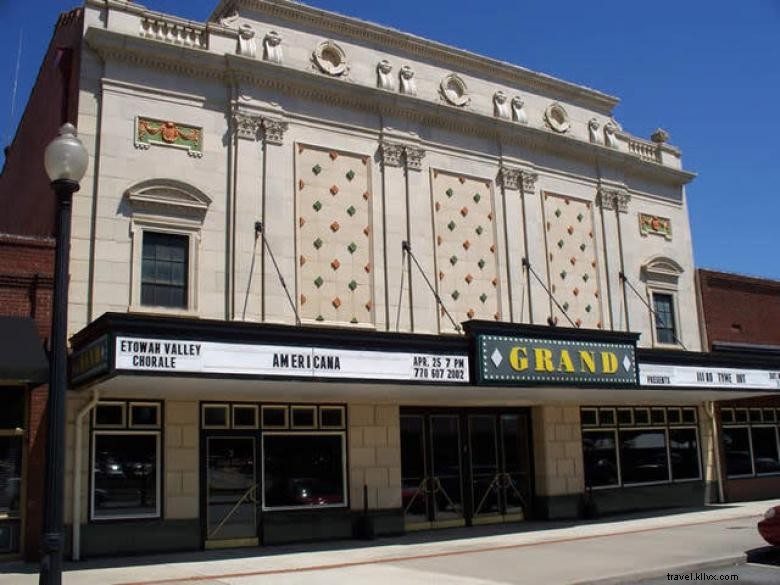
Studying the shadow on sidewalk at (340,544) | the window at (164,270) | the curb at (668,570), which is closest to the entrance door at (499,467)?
the shadow on sidewalk at (340,544)

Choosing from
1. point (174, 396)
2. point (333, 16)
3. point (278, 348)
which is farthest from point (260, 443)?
point (333, 16)

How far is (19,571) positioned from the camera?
14297 millimetres

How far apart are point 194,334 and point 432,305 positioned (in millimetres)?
8098

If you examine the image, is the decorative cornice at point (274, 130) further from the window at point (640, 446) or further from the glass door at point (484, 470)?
the window at point (640, 446)

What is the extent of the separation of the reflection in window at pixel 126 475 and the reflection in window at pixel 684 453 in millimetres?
16224

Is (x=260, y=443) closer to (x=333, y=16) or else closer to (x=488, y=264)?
(x=488, y=264)

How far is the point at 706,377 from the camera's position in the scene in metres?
22.9

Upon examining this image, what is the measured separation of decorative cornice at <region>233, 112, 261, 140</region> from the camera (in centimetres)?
1923

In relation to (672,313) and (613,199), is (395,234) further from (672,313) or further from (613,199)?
(672,313)

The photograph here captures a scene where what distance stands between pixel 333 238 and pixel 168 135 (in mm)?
4464

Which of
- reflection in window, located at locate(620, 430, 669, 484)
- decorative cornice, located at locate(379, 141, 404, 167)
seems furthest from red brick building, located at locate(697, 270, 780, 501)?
decorative cornice, located at locate(379, 141, 404, 167)

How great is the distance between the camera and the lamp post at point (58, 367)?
8.23 meters

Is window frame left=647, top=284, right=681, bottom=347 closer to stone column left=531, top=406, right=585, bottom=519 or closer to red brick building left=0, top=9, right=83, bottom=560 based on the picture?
stone column left=531, top=406, right=585, bottom=519

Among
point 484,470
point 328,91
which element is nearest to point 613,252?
point 484,470
